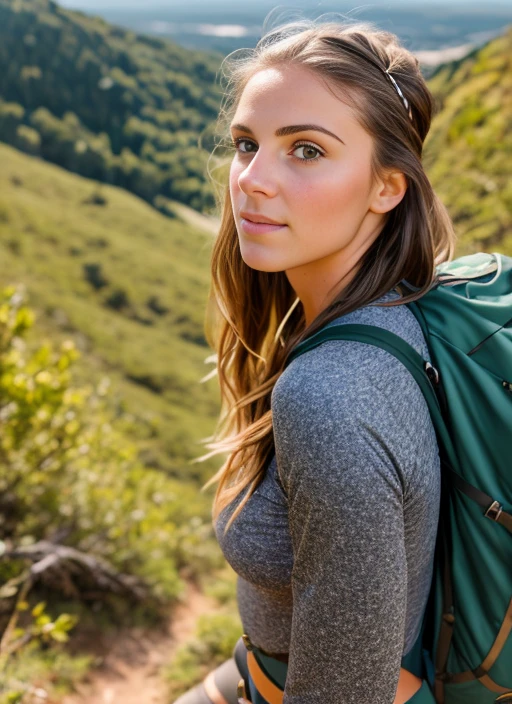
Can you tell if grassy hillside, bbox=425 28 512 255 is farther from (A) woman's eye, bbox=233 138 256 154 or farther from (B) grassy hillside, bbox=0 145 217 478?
(B) grassy hillside, bbox=0 145 217 478

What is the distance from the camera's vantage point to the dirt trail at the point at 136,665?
3.93m

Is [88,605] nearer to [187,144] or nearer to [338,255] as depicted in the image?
[338,255]

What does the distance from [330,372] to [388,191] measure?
498 mm

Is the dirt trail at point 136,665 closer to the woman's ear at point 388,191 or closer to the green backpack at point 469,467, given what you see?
the green backpack at point 469,467

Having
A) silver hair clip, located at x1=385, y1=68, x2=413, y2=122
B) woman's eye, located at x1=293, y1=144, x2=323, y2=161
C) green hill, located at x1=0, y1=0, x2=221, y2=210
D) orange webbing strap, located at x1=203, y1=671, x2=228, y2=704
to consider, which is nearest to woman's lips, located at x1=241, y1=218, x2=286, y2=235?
woman's eye, located at x1=293, y1=144, x2=323, y2=161

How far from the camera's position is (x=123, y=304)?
1704 inches

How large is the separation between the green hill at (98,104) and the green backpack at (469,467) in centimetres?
6570

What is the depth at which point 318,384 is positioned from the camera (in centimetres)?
98

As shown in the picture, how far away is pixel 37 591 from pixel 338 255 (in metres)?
3.72

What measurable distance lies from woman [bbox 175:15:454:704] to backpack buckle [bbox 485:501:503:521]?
8 cm

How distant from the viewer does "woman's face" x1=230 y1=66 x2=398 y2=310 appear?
1208mm

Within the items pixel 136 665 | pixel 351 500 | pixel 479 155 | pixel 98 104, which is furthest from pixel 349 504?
pixel 98 104

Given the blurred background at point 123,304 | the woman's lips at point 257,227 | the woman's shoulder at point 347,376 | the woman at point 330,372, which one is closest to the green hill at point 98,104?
the blurred background at point 123,304

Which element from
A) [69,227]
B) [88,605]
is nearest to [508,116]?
[88,605]
